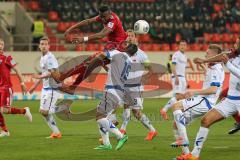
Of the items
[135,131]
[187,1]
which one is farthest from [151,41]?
[135,131]

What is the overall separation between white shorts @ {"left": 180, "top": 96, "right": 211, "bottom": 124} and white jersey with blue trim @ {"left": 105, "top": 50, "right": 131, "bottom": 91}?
1406 millimetres

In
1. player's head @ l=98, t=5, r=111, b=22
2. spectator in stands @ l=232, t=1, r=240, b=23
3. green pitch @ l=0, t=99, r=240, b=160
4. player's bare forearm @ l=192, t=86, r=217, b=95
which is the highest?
spectator in stands @ l=232, t=1, r=240, b=23

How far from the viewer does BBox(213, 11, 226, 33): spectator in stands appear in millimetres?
39156

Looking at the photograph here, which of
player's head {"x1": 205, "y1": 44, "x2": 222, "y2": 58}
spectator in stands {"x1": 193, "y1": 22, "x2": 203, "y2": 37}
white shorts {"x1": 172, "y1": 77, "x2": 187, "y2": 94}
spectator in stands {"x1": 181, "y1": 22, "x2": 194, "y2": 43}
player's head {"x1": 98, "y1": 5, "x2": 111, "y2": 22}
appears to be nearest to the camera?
player's head {"x1": 205, "y1": 44, "x2": 222, "y2": 58}

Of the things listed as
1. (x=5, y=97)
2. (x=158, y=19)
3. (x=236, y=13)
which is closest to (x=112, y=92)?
(x=5, y=97)

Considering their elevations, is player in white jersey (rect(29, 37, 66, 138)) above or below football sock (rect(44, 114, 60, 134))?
above

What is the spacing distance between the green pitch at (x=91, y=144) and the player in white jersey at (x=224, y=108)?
1.96ft

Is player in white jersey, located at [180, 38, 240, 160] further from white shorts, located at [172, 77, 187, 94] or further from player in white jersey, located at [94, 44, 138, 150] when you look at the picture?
white shorts, located at [172, 77, 187, 94]

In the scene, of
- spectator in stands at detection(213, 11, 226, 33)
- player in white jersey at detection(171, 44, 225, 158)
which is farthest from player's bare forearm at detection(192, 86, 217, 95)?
spectator in stands at detection(213, 11, 226, 33)

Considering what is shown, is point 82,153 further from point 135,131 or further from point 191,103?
point 135,131

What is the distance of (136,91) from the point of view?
16.3m

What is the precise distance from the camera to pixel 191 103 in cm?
1249

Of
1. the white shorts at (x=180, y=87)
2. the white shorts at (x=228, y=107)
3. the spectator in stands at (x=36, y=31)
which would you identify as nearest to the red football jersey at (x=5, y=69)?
the white shorts at (x=228, y=107)

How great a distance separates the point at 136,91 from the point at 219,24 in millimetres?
24139
